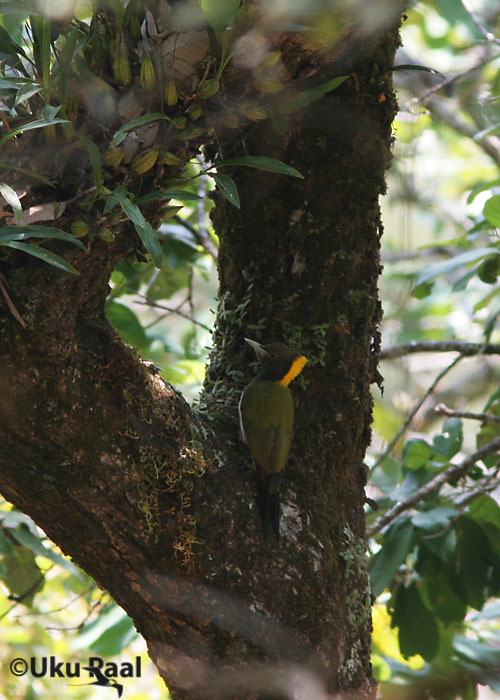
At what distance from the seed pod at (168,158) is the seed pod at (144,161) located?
0.13 ft

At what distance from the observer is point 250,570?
1.65 metres

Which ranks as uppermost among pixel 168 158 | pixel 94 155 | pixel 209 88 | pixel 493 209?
pixel 493 209

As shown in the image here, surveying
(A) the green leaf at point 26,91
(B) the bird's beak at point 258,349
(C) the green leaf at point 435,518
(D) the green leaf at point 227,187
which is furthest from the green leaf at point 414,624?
Answer: (A) the green leaf at point 26,91

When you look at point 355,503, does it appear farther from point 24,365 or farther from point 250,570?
point 24,365

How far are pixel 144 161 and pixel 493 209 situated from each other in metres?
1.28

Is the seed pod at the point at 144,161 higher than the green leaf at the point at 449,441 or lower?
lower

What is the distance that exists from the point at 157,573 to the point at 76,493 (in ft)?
→ 0.83

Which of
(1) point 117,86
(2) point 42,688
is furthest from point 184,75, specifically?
(2) point 42,688

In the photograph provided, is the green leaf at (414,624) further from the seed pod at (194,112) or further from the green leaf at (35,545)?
the seed pod at (194,112)

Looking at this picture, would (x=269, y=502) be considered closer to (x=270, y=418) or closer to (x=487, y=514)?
(x=270, y=418)

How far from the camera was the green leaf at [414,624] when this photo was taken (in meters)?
2.50

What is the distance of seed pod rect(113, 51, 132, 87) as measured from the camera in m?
1.46

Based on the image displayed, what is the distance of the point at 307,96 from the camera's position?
1644 millimetres

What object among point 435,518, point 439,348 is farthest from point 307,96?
point 439,348
